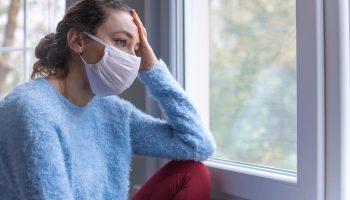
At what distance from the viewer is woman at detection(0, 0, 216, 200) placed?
3.42ft

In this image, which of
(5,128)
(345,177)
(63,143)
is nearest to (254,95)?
(345,177)

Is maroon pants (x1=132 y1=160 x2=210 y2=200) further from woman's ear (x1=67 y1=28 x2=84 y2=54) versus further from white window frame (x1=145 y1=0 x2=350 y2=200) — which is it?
woman's ear (x1=67 y1=28 x2=84 y2=54)

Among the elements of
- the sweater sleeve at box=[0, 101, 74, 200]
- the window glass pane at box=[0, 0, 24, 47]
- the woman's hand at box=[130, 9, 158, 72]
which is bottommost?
the sweater sleeve at box=[0, 101, 74, 200]

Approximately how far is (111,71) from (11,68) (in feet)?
4.14

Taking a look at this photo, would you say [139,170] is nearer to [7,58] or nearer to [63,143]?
[63,143]

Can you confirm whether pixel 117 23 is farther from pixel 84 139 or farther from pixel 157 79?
pixel 84 139

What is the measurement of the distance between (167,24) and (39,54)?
0.50 meters

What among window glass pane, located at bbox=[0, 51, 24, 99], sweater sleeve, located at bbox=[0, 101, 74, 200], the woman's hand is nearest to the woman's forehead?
the woman's hand

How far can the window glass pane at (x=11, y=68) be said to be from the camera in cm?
227

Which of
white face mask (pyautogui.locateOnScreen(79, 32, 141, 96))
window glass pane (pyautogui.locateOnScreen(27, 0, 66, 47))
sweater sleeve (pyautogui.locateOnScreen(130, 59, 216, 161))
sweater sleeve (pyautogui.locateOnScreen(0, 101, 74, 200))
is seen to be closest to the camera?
sweater sleeve (pyautogui.locateOnScreen(0, 101, 74, 200))

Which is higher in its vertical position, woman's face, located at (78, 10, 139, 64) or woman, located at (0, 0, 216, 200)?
woman's face, located at (78, 10, 139, 64)

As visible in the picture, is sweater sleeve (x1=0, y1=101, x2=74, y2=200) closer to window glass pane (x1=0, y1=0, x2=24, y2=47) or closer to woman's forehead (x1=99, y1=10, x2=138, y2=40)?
woman's forehead (x1=99, y1=10, x2=138, y2=40)

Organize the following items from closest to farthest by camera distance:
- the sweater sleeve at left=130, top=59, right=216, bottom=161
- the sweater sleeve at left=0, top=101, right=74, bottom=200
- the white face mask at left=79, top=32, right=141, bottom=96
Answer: the sweater sleeve at left=0, top=101, right=74, bottom=200 → the white face mask at left=79, top=32, right=141, bottom=96 → the sweater sleeve at left=130, top=59, right=216, bottom=161

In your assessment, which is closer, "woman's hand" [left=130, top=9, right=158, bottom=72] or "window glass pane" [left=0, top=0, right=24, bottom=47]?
"woman's hand" [left=130, top=9, right=158, bottom=72]
